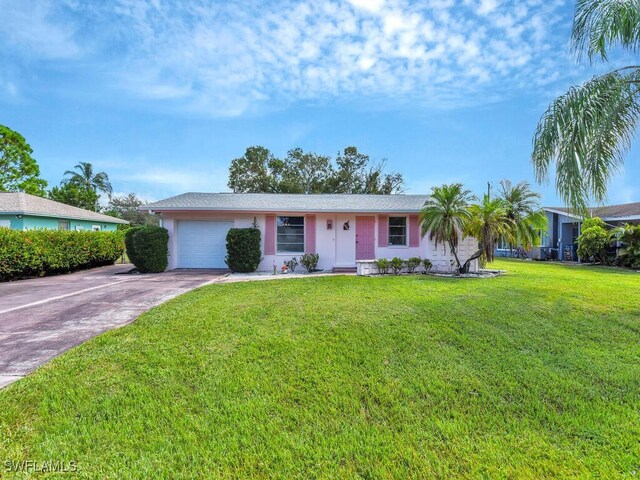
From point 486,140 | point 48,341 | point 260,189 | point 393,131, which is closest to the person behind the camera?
point 48,341

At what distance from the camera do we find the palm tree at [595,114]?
6.28 meters

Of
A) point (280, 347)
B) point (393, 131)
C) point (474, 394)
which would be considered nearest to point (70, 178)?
point (393, 131)

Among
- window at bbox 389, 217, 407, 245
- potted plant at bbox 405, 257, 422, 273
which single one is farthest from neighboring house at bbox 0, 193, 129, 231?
potted plant at bbox 405, 257, 422, 273

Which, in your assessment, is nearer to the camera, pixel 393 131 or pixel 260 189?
pixel 393 131

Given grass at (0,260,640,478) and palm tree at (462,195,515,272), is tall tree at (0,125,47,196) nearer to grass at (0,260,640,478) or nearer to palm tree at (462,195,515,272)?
grass at (0,260,640,478)

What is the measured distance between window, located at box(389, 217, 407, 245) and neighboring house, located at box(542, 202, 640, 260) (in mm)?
11933

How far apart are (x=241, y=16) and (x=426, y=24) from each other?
557 cm

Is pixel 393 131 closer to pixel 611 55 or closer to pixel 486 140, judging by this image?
pixel 486 140

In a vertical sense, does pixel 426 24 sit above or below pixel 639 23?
above

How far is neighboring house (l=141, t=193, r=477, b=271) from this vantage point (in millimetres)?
13523

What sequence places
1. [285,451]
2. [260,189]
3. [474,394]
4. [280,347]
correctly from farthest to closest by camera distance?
[260,189]
[280,347]
[474,394]
[285,451]

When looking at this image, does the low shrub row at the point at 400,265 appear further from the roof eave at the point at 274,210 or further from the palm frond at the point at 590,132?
the palm frond at the point at 590,132

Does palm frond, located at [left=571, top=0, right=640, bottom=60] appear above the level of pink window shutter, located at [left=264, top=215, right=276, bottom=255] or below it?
above

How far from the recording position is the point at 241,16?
31.9 ft
